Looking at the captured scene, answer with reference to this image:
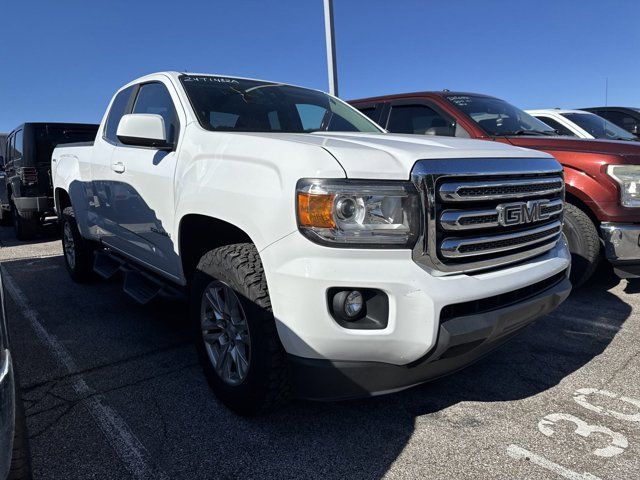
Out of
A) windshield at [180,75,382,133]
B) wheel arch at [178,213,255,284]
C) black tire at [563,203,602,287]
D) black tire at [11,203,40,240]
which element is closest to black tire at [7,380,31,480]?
wheel arch at [178,213,255,284]

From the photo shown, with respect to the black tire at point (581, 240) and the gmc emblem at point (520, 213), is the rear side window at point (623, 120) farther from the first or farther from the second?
the gmc emblem at point (520, 213)

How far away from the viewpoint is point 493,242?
2.32 m

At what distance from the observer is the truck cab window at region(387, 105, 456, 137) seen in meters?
5.22

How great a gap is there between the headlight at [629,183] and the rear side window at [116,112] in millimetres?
4166

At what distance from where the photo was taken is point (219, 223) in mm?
2705

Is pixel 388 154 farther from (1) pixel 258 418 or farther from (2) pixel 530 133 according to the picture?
(2) pixel 530 133

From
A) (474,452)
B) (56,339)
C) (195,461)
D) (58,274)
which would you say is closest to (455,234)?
(474,452)

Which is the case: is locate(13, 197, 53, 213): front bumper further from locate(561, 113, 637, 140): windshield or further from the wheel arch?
locate(561, 113, 637, 140): windshield

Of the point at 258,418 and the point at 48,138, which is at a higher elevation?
the point at 48,138

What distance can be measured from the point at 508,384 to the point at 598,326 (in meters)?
1.41

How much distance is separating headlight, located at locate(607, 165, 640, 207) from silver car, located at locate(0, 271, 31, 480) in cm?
436

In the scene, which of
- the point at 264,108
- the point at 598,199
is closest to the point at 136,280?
the point at 264,108

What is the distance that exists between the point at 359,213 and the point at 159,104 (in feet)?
7.25

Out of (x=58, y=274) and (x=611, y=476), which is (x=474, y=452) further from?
(x=58, y=274)
